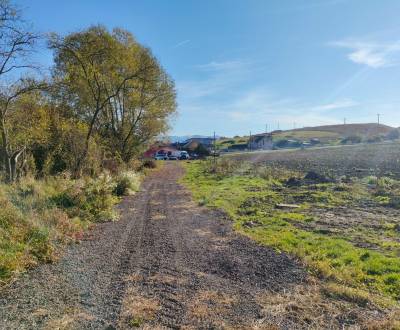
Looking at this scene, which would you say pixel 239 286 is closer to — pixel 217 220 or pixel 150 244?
pixel 150 244

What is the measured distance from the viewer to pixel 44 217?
866cm

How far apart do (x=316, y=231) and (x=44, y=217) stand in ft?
23.3

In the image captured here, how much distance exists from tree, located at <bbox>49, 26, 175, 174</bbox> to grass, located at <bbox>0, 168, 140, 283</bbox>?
17.6ft

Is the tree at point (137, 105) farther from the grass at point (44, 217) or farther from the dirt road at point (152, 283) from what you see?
the dirt road at point (152, 283)

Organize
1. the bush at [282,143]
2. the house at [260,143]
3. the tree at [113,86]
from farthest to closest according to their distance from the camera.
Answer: the bush at [282,143] < the house at [260,143] < the tree at [113,86]

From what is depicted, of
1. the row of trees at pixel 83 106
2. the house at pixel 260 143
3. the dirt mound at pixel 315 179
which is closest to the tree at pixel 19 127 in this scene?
the row of trees at pixel 83 106

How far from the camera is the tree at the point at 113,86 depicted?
64.6 ft

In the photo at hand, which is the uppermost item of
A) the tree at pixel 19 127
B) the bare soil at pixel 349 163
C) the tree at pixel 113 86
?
the tree at pixel 113 86

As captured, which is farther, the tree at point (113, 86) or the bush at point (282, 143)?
the bush at point (282, 143)

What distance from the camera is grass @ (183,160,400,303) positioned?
241 inches

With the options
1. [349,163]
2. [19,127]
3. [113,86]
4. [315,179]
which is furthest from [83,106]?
[349,163]

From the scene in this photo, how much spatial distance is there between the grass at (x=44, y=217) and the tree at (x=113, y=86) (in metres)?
5.35

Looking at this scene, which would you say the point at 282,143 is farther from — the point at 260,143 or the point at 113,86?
the point at 113,86

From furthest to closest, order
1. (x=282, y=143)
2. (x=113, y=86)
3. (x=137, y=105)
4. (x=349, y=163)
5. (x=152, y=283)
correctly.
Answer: (x=282, y=143) → (x=349, y=163) → (x=137, y=105) → (x=113, y=86) → (x=152, y=283)
